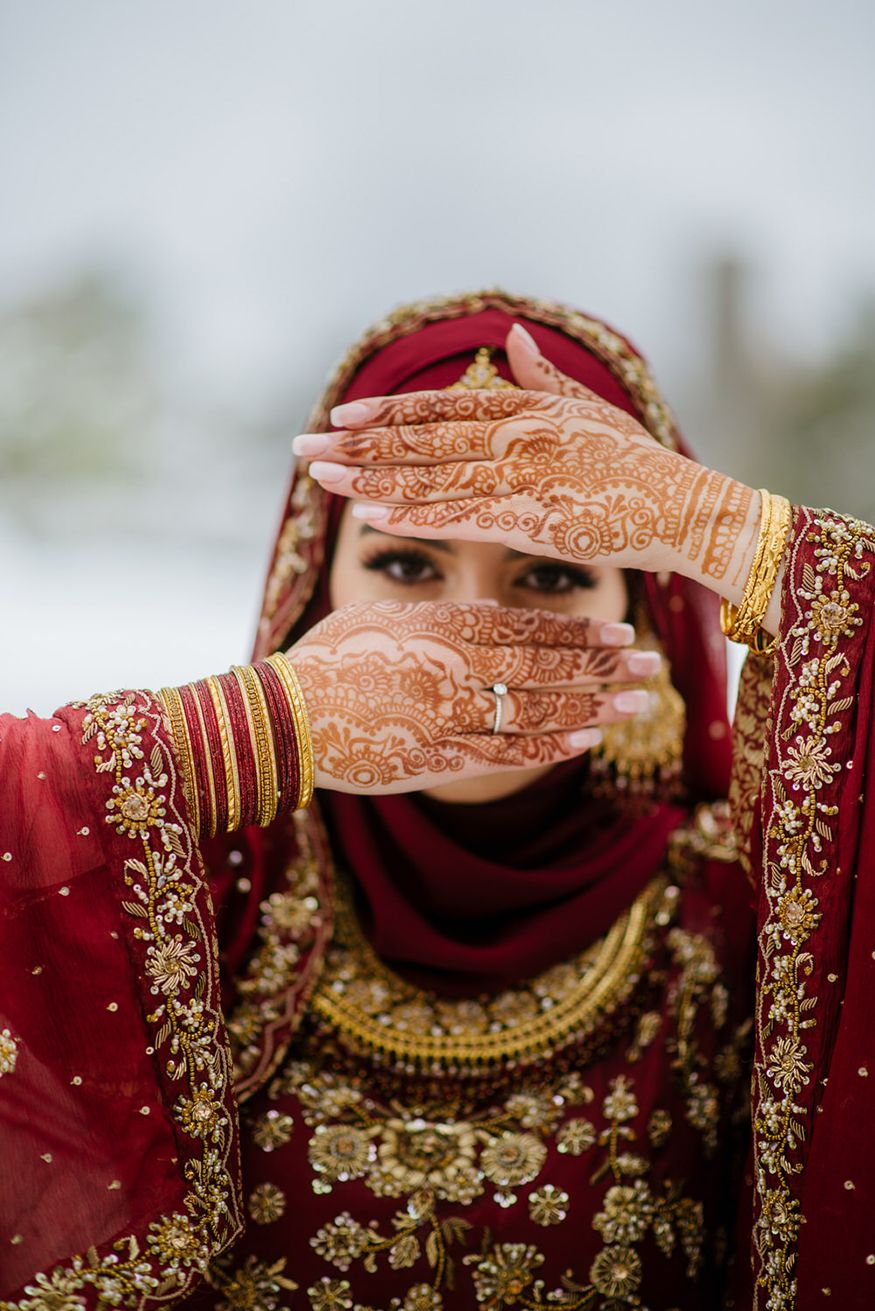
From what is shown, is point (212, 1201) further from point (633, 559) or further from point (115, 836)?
point (633, 559)

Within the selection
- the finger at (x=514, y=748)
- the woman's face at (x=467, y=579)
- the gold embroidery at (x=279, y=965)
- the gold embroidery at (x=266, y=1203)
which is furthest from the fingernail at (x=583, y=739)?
the gold embroidery at (x=266, y=1203)

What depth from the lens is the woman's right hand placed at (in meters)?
→ 0.88

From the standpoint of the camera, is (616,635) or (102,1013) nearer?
(102,1013)

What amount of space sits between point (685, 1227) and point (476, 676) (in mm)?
517

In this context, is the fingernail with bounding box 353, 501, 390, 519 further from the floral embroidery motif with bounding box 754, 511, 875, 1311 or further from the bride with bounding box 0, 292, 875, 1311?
the floral embroidery motif with bounding box 754, 511, 875, 1311

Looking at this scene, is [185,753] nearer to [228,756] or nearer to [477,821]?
[228,756]

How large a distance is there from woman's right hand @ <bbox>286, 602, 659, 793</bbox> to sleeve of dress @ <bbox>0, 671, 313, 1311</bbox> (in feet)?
0.28

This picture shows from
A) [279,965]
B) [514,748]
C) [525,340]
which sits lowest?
[279,965]

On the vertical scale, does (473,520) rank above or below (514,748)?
above

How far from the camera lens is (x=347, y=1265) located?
3.20 ft

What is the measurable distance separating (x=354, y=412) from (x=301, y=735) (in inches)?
10.3

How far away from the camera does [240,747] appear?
838mm

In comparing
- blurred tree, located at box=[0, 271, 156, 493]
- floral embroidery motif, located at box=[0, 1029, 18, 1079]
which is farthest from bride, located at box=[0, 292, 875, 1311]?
blurred tree, located at box=[0, 271, 156, 493]

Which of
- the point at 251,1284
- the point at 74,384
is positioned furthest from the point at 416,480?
the point at 74,384
